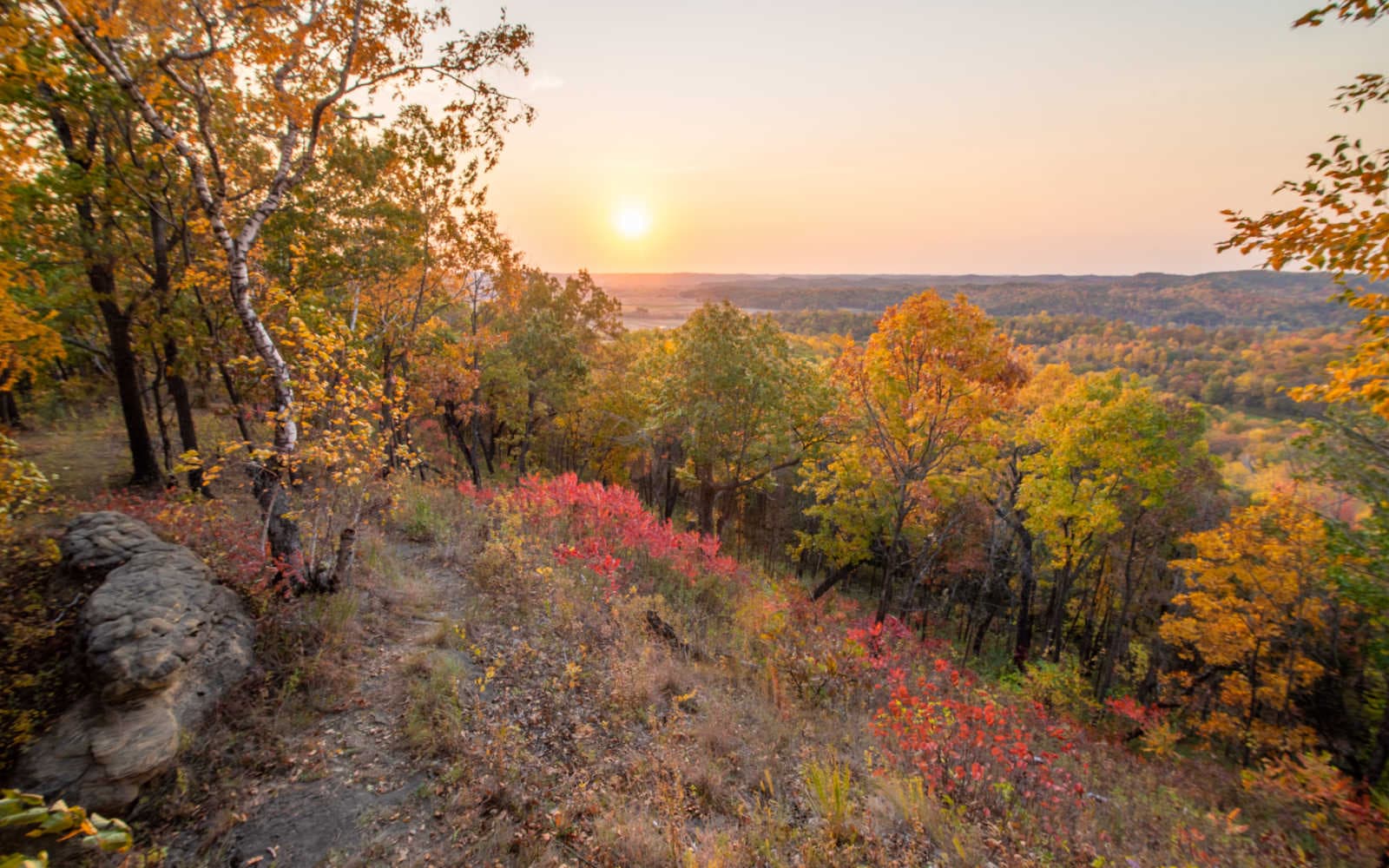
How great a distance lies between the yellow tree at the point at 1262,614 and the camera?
15.9 metres

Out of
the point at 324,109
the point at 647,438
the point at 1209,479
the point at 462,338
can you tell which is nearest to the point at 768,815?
the point at 324,109

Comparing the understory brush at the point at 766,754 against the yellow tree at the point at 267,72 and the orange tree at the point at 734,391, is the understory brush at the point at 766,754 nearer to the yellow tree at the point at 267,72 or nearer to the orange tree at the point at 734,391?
the yellow tree at the point at 267,72

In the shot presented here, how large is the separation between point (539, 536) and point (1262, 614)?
2230cm

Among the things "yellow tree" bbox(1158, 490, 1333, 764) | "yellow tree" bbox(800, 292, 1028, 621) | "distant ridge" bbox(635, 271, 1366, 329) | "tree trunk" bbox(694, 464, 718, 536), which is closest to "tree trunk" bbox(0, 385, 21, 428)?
"tree trunk" bbox(694, 464, 718, 536)

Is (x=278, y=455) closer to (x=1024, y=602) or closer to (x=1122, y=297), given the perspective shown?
(x=1024, y=602)

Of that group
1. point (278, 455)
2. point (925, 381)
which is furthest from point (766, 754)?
point (925, 381)

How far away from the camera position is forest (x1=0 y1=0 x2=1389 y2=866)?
5.37 m

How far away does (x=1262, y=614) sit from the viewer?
55.0 feet

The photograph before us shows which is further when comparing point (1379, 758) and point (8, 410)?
point (8, 410)

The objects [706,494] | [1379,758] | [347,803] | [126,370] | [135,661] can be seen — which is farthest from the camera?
[706,494]

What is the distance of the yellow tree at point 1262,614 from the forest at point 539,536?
0.46ft

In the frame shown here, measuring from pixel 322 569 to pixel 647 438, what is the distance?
17147 millimetres

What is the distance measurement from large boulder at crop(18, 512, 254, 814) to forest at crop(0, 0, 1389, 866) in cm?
27

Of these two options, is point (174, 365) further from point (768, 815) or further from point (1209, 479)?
point (1209, 479)
